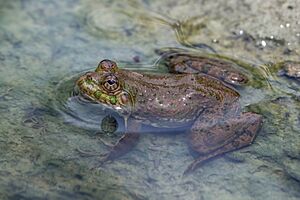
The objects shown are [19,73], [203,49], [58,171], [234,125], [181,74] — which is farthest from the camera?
[203,49]

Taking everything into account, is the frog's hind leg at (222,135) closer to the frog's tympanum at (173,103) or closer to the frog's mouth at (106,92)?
the frog's tympanum at (173,103)

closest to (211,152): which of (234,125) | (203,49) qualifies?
(234,125)

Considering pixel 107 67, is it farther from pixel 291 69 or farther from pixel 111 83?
pixel 291 69

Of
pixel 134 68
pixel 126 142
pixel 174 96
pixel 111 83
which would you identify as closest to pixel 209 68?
pixel 174 96

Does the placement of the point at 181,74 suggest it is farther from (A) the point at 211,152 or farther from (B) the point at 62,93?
(B) the point at 62,93

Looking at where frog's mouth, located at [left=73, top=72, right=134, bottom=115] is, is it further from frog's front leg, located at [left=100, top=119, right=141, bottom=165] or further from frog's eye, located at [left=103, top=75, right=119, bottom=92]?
frog's front leg, located at [left=100, top=119, right=141, bottom=165]

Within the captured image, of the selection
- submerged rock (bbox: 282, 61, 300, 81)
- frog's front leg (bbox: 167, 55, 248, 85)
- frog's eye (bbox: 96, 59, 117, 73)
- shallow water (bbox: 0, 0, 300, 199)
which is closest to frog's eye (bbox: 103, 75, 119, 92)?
frog's eye (bbox: 96, 59, 117, 73)
